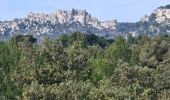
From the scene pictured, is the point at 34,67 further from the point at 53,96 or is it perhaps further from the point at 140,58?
the point at 140,58

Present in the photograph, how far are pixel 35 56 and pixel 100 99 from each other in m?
8.16

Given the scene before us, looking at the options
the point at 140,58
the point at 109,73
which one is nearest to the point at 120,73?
the point at 109,73

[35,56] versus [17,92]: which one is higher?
[35,56]

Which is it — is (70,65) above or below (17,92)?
Result: above

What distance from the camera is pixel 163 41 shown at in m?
105

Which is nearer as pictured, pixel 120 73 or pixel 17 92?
pixel 120 73

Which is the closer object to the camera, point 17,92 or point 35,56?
point 35,56

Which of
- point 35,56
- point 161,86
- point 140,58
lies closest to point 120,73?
point 35,56

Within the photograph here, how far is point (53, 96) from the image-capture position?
130 feet

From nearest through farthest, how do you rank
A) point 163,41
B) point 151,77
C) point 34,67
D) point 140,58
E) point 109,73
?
1. point 34,67
2. point 151,77
3. point 109,73
4. point 140,58
5. point 163,41

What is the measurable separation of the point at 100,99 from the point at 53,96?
357cm

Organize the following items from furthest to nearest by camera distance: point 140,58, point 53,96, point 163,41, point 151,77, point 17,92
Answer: point 163,41 → point 140,58 → point 17,92 → point 151,77 → point 53,96

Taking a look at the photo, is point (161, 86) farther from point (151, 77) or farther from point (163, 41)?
point (163, 41)

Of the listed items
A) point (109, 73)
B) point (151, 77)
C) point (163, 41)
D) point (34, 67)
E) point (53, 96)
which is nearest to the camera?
point (53, 96)
